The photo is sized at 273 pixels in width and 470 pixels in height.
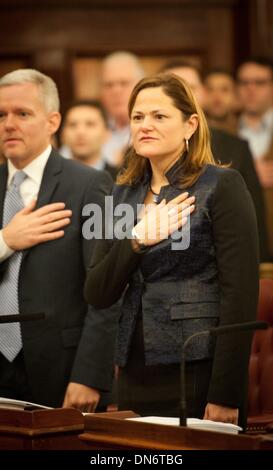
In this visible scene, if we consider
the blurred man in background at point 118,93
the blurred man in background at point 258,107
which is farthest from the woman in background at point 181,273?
the blurred man in background at point 258,107

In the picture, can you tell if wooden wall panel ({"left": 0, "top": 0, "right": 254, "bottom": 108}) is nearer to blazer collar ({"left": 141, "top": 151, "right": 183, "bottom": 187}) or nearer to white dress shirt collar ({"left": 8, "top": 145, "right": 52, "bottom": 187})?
white dress shirt collar ({"left": 8, "top": 145, "right": 52, "bottom": 187})

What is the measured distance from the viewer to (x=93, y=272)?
353 centimetres

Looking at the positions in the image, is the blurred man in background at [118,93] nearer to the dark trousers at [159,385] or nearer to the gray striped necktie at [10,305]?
the gray striped necktie at [10,305]

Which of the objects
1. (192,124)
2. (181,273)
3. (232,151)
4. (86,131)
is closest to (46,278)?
(181,273)

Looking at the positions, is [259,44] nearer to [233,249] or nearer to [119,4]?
[119,4]

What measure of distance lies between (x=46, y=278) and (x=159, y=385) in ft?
2.38

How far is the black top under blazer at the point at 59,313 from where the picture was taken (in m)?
3.90

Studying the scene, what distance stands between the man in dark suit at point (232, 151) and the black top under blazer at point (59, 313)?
1.31 m

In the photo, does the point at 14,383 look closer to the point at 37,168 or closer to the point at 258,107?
the point at 37,168

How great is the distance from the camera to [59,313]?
155 inches

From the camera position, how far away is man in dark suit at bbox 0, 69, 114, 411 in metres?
3.88
